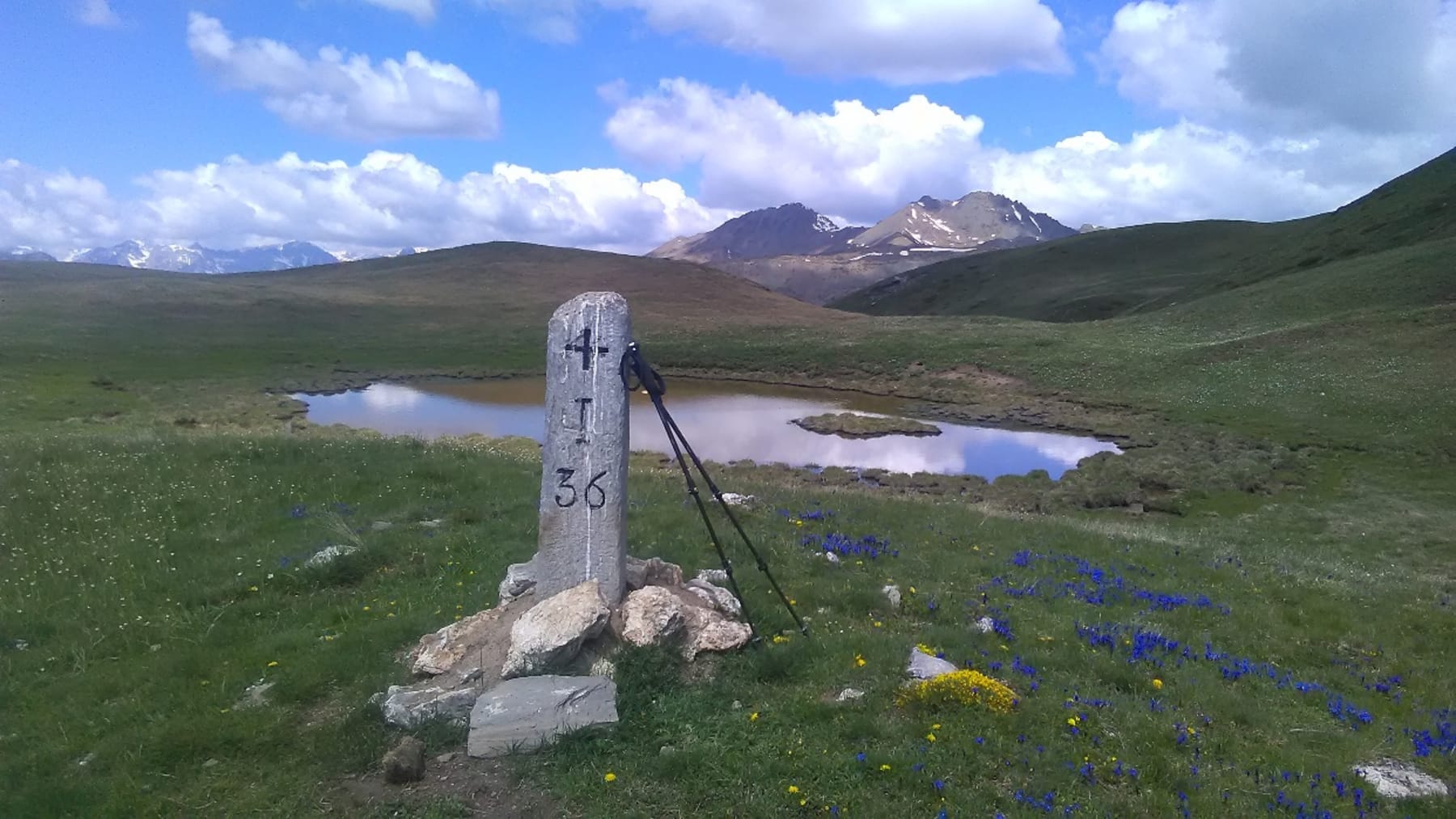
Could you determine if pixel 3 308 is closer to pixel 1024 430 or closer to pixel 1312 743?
pixel 1024 430

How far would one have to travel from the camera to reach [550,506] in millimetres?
9523

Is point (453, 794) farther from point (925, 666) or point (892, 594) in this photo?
point (892, 594)

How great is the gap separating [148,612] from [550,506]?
247 inches

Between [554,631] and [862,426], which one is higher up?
[554,631]

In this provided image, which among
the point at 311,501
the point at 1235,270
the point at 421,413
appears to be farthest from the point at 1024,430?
the point at 1235,270

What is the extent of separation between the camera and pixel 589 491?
9.45 metres

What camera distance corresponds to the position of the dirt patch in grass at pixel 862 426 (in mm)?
48062

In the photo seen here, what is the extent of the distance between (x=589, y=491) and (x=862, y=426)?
4068 cm

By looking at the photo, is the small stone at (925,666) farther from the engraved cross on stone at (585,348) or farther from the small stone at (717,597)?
the engraved cross on stone at (585,348)

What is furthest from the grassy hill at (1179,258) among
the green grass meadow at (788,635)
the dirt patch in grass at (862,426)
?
the green grass meadow at (788,635)

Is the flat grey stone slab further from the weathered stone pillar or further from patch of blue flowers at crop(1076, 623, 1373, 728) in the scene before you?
patch of blue flowers at crop(1076, 623, 1373, 728)

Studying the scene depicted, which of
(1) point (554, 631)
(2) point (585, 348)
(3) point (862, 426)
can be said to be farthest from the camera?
(3) point (862, 426)

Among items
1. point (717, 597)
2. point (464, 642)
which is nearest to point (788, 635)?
point (717, 597)

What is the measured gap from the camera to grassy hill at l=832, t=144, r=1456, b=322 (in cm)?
9600
